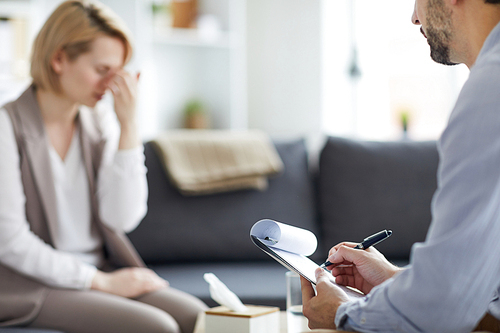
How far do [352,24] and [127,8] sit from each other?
1478mm

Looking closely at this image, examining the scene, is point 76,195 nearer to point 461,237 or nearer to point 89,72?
point 89,72

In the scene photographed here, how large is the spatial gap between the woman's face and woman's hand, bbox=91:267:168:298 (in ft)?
1.64

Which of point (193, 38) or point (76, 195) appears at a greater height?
point (193, 38)

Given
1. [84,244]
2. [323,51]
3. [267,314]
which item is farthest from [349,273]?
[323,51]

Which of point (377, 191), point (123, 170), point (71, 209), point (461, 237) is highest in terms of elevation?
point (461, 237)

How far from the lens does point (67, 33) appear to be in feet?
4.70

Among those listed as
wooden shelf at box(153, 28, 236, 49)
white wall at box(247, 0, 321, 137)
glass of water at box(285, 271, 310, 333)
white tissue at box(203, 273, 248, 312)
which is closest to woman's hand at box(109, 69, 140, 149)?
white tissue at box(203, 273, 248, 312)

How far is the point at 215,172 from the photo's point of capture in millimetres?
2074

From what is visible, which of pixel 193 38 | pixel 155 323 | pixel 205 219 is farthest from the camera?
pixel 193 38

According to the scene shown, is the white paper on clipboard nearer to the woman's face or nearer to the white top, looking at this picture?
the white top

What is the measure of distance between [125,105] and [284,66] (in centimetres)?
212

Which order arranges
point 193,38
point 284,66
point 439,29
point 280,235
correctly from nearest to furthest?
point 439,29
point 280,235
point 193,38
point 284,66

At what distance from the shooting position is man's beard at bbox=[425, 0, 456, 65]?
77 cm

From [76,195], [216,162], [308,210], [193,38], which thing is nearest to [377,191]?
[308,210]
